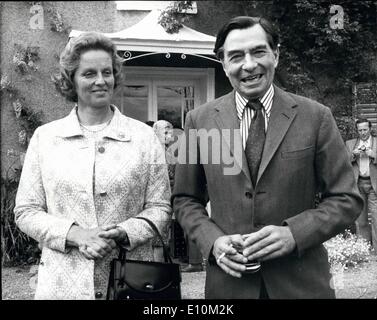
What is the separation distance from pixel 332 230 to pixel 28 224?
1.02 metres

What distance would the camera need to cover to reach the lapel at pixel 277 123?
5.65 ft

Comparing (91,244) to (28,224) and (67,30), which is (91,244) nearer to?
(28,224)

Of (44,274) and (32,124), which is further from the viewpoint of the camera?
(32,124)

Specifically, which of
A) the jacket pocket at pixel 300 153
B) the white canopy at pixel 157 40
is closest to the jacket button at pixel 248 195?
the jacket pocket at pixel 300 153

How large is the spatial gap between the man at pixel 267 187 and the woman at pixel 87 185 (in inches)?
7.0

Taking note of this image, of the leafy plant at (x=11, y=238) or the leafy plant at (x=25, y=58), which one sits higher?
the leafy plant at (x=25, y=58)

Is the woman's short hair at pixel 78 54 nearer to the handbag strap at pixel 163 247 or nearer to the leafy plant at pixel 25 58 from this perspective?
the handbag strap at pixel 163 247

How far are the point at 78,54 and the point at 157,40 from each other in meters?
3.01

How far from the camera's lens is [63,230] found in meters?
1.83

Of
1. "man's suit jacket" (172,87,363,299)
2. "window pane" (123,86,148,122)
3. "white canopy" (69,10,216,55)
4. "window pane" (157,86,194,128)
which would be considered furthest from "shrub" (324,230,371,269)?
"white canopy" (69,10,216,55)

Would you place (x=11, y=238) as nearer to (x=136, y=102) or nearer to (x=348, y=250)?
(x=136, y=102)

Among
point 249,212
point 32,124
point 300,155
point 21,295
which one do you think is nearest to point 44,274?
point 249,212

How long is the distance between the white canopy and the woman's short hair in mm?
2855

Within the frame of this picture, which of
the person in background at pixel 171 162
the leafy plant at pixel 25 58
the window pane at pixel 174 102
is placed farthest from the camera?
the leafy plant at pixel 25 58
